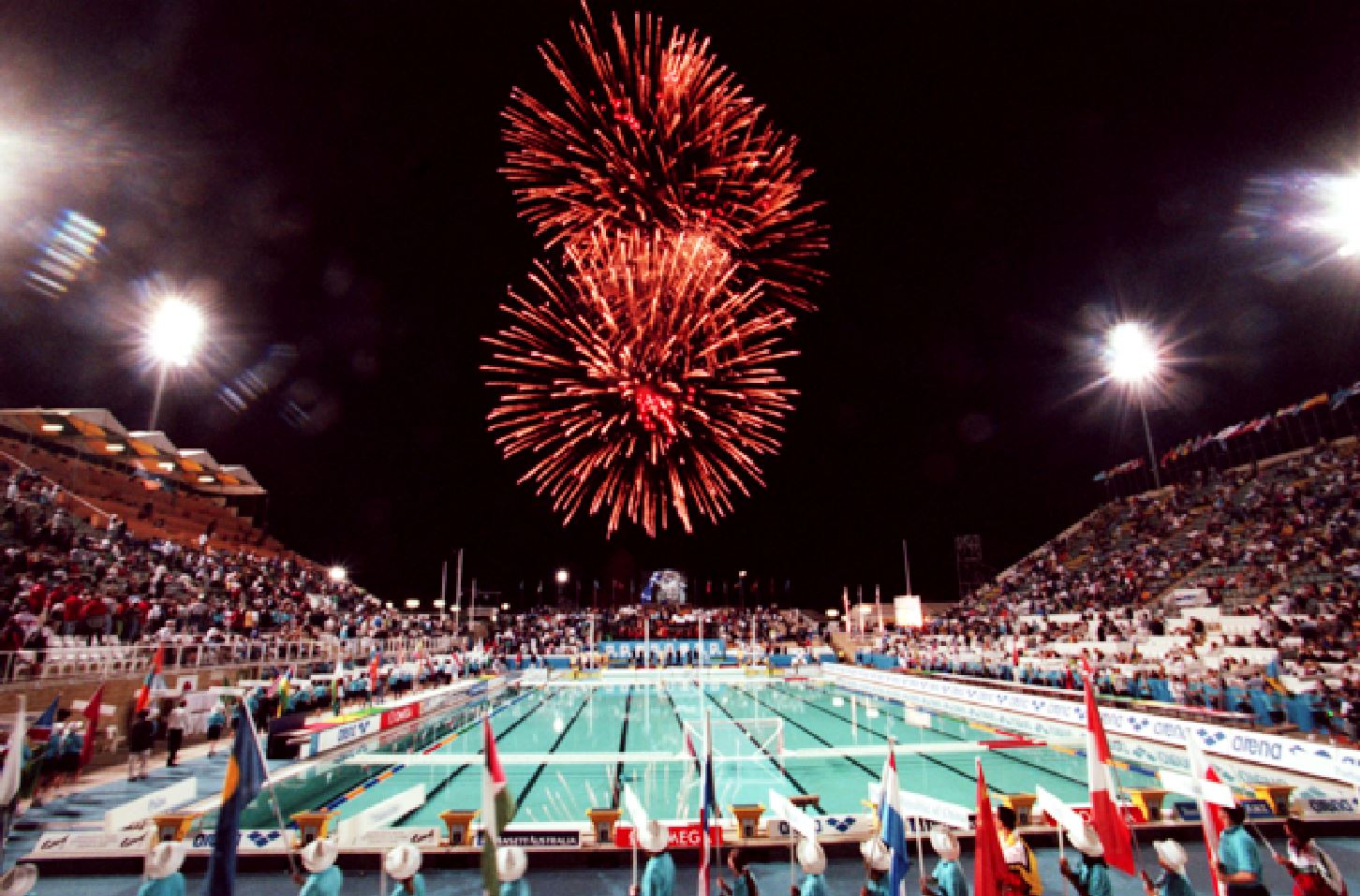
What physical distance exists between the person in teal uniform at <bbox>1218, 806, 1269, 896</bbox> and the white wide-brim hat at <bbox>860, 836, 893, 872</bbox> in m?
2.51

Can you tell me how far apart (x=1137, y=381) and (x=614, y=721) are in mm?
33086

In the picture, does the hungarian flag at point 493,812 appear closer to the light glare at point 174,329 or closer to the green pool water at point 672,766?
the green pool water at point 672,766

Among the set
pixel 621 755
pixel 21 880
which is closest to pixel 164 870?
pixel 21 880

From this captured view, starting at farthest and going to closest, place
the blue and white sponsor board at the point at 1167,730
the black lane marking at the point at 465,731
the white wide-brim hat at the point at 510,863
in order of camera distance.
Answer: the blue and white sponsor board at the point at 1167,730 → the black lane marking at the point at 465,731 → the white wide-brim hat at the point at 510,863

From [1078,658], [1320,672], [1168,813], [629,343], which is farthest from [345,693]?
[1320,672]

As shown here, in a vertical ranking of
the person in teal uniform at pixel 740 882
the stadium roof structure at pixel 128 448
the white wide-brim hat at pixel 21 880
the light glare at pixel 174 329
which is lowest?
the person in teal uniform at pixel 740 882

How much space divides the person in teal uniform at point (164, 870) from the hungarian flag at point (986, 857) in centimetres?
545

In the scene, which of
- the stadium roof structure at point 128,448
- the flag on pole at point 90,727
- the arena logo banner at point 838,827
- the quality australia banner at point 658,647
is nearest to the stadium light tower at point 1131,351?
the quality australia banner at point 658,647

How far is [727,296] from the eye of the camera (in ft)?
Answer: 50.6

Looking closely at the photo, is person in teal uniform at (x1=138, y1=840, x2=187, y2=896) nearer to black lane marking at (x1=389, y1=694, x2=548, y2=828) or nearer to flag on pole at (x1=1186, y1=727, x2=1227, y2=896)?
black lane marking at (x1=389, y1=694, x2=548, y2=828)

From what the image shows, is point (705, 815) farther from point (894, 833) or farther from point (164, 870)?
point (164, 870)

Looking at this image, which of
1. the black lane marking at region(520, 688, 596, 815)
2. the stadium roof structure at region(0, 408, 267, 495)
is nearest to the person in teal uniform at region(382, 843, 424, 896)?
the black lane marking at region(520, 688, 596, 815)

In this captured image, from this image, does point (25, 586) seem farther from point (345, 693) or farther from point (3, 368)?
point (3, 368)

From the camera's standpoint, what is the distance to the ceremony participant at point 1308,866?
480 centimetres
